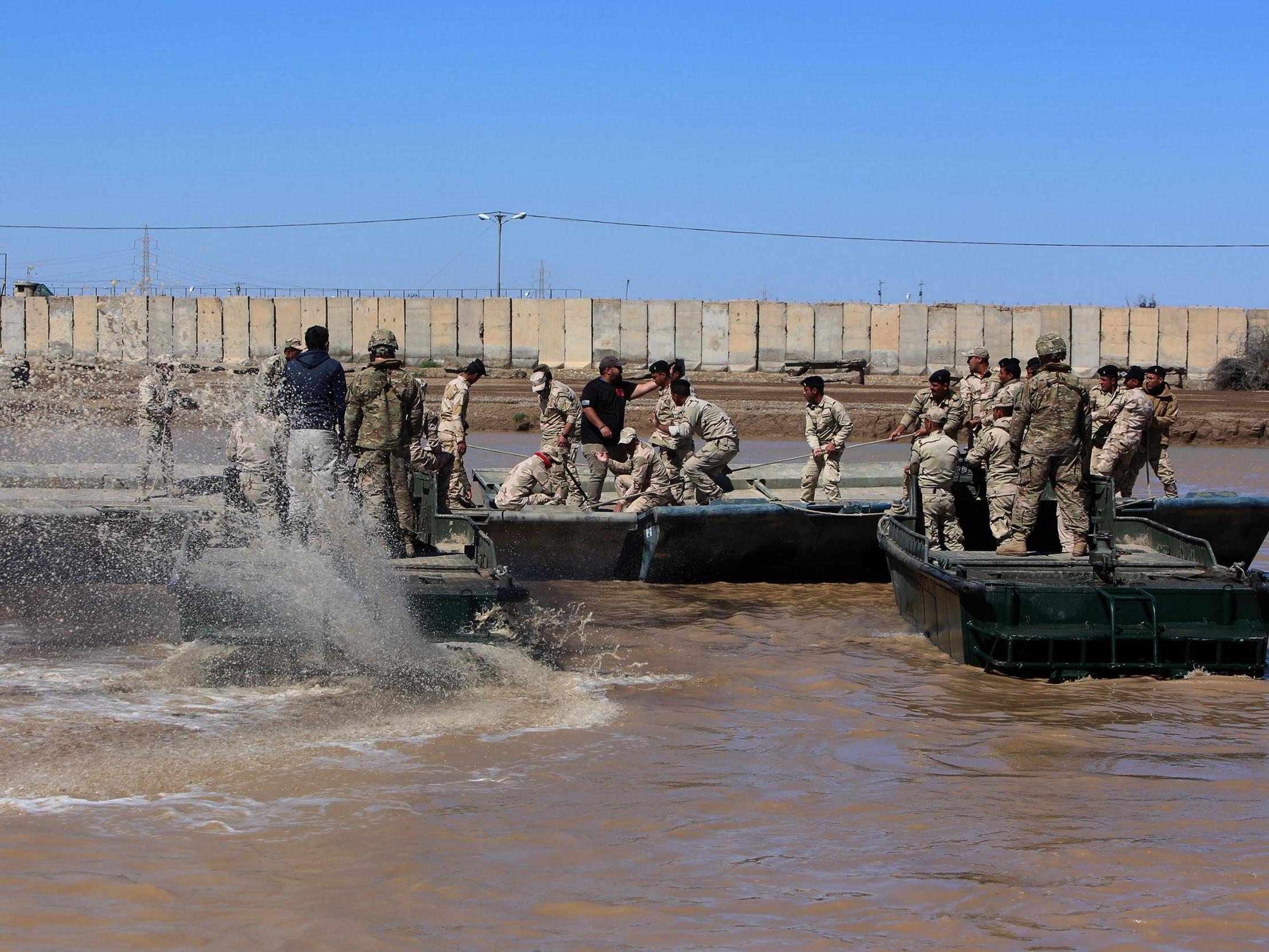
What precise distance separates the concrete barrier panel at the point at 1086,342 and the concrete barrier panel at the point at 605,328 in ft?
41.9

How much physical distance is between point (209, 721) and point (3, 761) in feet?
3.37

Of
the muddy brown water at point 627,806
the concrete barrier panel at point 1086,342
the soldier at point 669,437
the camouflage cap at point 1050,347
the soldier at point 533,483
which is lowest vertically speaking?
the muddy brown water at point 627,806

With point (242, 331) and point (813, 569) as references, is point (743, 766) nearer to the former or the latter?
point (813, 569)

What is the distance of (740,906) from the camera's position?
4.86m

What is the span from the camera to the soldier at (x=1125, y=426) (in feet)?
41.9

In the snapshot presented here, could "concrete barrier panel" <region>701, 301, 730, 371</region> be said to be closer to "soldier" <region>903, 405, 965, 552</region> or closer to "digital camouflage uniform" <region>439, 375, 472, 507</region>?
"digital camouflage uniform" <region>439, 375, 472, 507</region>

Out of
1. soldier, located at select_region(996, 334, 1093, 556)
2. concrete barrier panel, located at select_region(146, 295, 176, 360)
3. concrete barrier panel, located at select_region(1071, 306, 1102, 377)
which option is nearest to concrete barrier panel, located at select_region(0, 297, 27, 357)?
concrete barrier panel, located at select_region(146, 295, 176, 360)

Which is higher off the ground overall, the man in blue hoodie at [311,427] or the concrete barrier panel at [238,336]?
the concrete barrier panel at [238,336]

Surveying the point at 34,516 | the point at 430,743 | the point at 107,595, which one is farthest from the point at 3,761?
the point at 34,516

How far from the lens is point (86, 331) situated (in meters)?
41.8

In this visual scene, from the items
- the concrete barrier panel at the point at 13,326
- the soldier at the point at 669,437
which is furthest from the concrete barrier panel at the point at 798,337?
the soldier at the point at 669,437

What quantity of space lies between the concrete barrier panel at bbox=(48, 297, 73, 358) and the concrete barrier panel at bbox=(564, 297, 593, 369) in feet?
38.8

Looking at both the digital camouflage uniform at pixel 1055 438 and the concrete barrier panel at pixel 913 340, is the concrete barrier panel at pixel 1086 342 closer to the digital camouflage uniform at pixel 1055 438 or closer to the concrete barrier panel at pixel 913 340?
the concrete barrier panel at pixel 913 340

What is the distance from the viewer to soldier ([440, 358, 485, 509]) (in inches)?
501
